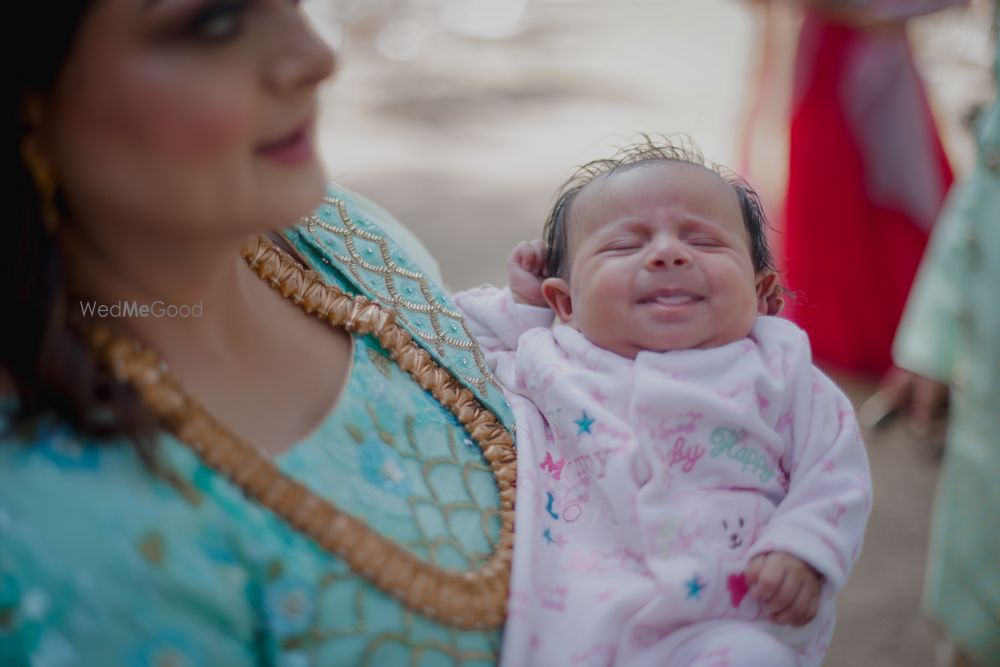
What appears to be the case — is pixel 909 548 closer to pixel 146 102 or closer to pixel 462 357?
pixel 462 357

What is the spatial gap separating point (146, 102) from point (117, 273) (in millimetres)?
193

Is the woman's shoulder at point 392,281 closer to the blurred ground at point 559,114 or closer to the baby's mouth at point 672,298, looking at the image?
the baby's mouth at point 672,298

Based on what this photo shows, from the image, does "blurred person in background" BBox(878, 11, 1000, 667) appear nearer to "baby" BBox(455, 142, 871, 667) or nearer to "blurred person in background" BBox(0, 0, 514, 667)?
"baby" BBox(455, 142, 871, 667)

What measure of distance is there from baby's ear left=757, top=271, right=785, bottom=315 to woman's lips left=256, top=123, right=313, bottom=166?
2.35 feet

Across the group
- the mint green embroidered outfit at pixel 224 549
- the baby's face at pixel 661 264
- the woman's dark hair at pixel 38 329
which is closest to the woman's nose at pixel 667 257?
the baby's face at pixel 661 264

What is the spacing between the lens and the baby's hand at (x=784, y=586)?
3.60 ft

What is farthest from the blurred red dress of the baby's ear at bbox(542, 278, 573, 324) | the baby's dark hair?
the baby's ear at bbox(542, 278, 573, 324)

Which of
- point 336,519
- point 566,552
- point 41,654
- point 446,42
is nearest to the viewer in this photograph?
point 41,654

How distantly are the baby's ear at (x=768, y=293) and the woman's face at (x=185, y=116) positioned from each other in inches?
28.5

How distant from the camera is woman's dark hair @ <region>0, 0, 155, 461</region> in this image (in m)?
0.87

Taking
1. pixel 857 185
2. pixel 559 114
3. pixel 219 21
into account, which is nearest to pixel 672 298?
pixel 219 21

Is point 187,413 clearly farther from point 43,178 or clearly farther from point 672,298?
point 672,298

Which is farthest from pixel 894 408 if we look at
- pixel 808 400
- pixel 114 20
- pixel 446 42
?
pixel 446 42

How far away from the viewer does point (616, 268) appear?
1.29 m
